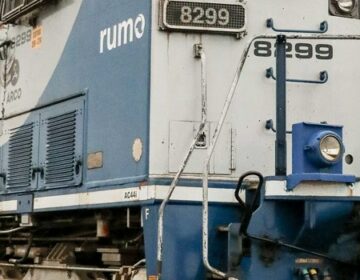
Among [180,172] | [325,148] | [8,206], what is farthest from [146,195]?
[8,206]

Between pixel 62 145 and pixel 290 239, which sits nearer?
pixel 290 239

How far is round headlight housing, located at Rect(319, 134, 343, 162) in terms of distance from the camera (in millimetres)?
5285

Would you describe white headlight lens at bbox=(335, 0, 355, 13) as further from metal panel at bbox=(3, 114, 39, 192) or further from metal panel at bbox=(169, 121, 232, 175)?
metal panel at bbox=(3, 114, 39, 192)

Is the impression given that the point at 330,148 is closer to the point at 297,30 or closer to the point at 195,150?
the point at 195,150

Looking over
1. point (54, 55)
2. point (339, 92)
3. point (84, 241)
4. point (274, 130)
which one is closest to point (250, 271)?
point (274, 130)

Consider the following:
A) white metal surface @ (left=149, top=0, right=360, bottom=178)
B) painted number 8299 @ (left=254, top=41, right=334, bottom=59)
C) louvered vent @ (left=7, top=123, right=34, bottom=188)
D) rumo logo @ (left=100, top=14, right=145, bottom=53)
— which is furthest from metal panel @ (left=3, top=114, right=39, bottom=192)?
painted number 8299 @ (left=254, top=41, right=334, bottom=59)

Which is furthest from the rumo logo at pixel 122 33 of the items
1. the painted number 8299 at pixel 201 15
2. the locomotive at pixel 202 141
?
the painted number 8299 at pixel 201 15

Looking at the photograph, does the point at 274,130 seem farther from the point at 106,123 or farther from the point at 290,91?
the point at 106,123

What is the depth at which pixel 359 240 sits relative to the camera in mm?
5488

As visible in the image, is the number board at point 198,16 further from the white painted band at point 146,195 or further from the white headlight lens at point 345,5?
the white painted band at point 146,195

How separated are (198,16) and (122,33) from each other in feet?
2.36

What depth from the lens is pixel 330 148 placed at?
5.33 metres

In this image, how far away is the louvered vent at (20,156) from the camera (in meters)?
7.80

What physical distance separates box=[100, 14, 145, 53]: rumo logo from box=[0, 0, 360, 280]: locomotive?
2 centimetres
